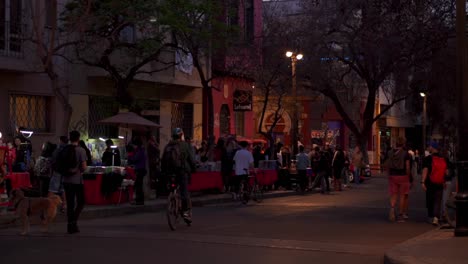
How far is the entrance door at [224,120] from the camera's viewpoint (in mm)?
34534

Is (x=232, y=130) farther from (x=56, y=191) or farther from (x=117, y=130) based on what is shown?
(x=56, y=191)

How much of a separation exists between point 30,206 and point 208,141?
1374 cm

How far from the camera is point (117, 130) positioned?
27.6 m

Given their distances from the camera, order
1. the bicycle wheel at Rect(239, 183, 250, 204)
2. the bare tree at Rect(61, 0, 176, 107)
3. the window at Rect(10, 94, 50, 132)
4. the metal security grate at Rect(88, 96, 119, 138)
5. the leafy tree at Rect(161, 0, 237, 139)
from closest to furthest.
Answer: the bare tree at Rect(61, 0, 176, 107) < the leafy tree at Rect(161, 0, 237, 139) < the bicycle wheel at Rect(239, 183, 250, 204) < the window at Rect(10, 94, 50, 132) < the metal security grate at Rect(88, 96, 119, 138)

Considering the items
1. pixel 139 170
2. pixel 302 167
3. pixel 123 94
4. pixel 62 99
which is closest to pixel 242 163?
pixel 139 170

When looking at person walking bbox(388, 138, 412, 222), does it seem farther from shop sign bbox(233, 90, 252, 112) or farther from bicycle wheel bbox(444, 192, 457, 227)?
shop sign bbox(233, 90, 252, 112)

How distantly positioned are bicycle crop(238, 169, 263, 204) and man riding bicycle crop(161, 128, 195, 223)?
665cm

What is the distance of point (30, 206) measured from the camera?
514 inches

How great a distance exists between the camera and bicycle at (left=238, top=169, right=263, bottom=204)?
21266mm

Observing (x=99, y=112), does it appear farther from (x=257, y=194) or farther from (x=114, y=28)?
(x=257, y=194)

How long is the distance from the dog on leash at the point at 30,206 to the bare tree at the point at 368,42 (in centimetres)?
1020

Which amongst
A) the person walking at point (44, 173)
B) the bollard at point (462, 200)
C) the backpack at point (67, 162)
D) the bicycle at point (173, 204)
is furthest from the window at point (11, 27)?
the bollard at point (462, 200)

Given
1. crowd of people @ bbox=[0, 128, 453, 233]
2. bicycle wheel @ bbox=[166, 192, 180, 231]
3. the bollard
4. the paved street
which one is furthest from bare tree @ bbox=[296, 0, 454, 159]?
bicycle wheel @ bbox=[166, 192, 180, 231]

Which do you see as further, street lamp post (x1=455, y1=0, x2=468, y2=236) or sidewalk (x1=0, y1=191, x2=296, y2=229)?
sidewalk (x1=0, y1=191, x2=296, y2=229)
